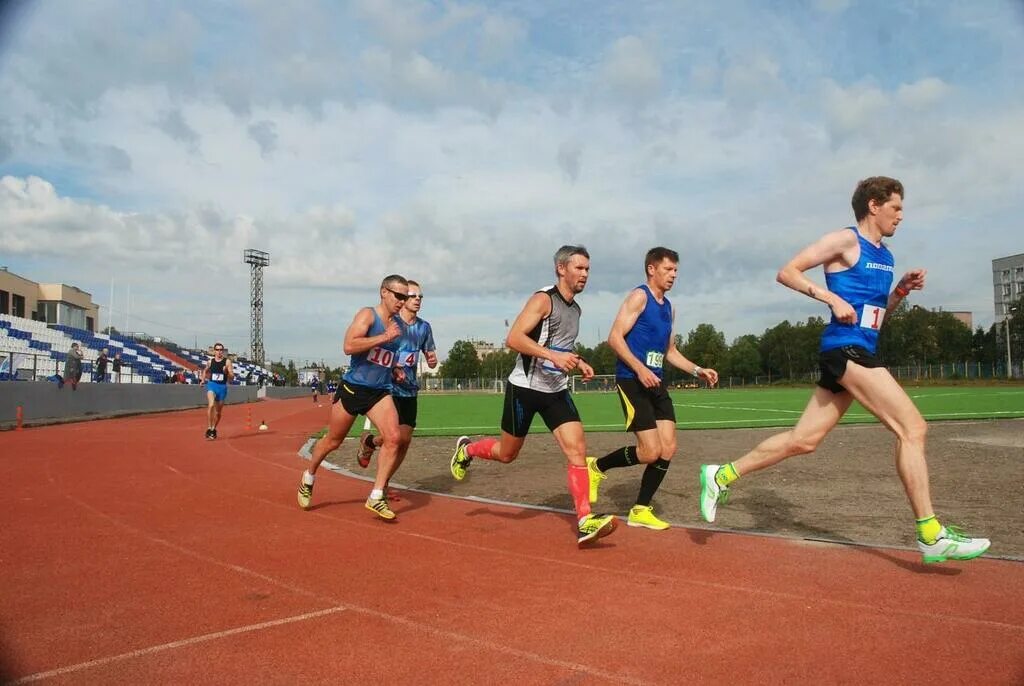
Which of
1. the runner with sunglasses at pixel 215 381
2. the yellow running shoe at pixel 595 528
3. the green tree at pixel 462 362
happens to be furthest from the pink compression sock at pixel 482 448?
the green tree at pixel 462 362

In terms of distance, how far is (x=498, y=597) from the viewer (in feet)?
13.9

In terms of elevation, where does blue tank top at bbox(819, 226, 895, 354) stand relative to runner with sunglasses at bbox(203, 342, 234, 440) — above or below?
above

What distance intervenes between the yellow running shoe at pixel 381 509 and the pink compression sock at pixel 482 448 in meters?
0.91

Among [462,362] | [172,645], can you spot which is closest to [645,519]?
[172,645]

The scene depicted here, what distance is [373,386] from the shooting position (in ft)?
23.6

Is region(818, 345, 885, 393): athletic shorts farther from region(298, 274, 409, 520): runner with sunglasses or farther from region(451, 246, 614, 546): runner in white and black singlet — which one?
region(298, 274, 409, 520): runner with sunglasses

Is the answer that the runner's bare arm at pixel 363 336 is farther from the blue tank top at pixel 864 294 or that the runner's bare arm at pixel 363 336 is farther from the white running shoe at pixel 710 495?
the blue tank top at pixel 864 294

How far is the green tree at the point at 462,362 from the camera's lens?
130 m

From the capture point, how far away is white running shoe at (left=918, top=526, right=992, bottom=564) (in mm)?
4430

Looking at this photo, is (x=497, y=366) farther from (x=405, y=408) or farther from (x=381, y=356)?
(x=381, y=356)

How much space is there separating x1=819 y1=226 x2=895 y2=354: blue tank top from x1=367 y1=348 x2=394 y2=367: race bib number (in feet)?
13.1

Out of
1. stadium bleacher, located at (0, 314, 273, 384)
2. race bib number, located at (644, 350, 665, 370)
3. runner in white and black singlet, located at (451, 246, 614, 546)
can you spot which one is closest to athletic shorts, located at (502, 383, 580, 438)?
runner in white and black singlet, located at (451, 246, 614, 546)

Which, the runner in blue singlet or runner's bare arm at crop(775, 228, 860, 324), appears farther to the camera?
the runner in blue singlet

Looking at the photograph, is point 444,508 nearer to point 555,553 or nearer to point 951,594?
point 555,553
